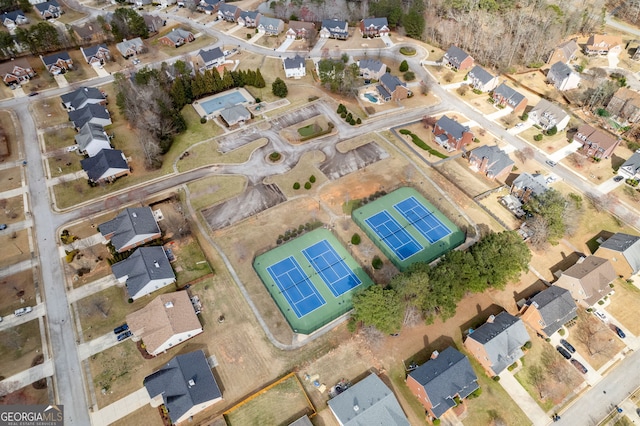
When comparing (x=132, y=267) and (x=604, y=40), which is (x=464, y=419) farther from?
(x=604, y=40)

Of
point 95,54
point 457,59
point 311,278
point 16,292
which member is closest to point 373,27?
point 457,59

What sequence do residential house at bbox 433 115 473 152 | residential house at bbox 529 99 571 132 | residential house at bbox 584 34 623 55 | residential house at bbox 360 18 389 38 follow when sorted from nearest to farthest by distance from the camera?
residential house at bbox 433 115 473 152 → residential house at bbox 529 99 571 132 → residential house at bbox 584 34 623 55 → residential house at bbox 360 18 389 38

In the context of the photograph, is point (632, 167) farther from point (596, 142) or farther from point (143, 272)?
point (143, 272)

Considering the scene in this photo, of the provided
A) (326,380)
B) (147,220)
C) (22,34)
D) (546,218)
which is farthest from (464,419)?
(22,34)

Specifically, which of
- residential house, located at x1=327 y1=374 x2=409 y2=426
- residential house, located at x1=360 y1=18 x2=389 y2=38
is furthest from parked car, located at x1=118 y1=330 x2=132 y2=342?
residential house, located at x1=360 y1=18 x2=389 y2=38

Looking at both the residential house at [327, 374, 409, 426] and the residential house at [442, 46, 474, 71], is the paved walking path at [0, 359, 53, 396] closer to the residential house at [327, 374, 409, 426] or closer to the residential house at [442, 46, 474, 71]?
the residential house at [327, 374, 409, 426]

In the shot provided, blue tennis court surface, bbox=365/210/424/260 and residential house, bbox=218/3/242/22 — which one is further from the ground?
residential house, bbox=218/3/242/22

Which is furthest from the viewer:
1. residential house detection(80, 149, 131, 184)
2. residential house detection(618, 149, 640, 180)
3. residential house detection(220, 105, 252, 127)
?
residential house detection(220, 105, 252, 127)
